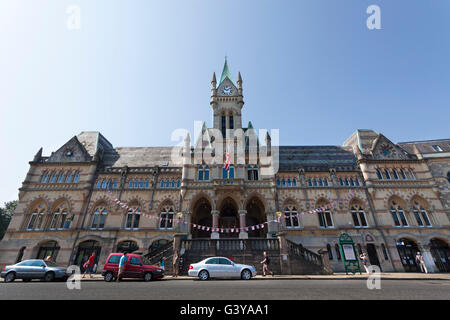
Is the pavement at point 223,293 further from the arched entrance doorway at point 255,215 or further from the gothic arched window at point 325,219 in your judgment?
the arched entrance doorway at point 255,215

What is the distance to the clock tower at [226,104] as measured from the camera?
97.1 ft

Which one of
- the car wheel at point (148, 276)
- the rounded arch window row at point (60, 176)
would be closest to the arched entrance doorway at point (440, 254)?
the car wheel at point (148, 276)

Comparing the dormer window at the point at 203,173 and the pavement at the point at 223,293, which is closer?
the pavement at the point at 223,293

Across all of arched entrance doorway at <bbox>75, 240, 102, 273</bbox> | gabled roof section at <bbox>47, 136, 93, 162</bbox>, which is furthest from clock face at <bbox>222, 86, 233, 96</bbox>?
arched entrance doorway at <bbox>75, 240, 102, 273</bbox>

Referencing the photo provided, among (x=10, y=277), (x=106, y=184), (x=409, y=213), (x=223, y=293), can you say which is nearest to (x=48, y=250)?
(x=106, y=184)

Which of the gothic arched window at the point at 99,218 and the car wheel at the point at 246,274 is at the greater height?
the gothic arched window at the point at 99,218

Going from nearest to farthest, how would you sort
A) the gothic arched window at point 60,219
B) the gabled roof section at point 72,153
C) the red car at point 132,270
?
the red car at point 132,270 < the gothic arched window at point 60,219 < the gabled roof section at point 72,153

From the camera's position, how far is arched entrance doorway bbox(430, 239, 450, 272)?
21.3 m

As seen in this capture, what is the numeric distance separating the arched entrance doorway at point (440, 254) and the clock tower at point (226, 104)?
25920mm

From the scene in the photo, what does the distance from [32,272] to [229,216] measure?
715 inches

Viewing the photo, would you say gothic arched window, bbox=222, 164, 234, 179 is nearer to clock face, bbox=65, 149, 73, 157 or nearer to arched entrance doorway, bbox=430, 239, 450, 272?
clock face, bbox=65, 149, 73, 157

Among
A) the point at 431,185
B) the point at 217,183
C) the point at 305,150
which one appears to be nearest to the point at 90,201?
the point at 217,183

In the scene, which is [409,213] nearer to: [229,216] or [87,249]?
[229,216]

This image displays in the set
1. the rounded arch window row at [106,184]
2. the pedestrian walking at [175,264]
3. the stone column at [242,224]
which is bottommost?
the pedestrian walking at [175,264]
